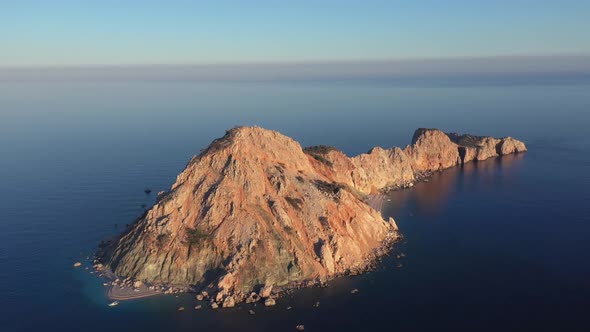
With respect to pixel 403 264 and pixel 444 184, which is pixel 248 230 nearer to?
pixel 403 264

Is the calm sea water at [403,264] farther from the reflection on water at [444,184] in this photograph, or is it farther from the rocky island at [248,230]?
the rocky island at [248,230]

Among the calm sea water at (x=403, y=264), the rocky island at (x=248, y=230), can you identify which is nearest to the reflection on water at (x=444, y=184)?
the calm sea water at (x=403, y=264)

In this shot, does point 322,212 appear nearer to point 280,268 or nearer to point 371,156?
point 280,268

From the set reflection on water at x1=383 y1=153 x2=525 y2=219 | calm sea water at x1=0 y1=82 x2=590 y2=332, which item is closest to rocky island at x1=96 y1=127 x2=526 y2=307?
calm sea water at x1=0 y1=82 x2=590 y2=332

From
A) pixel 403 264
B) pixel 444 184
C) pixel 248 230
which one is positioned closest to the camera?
pixel 248 230

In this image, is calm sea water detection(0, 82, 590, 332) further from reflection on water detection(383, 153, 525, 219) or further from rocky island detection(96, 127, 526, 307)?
rocky island detection(96, 127, 526, 307)

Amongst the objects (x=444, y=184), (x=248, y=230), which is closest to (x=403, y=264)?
(x=248, y=230)
